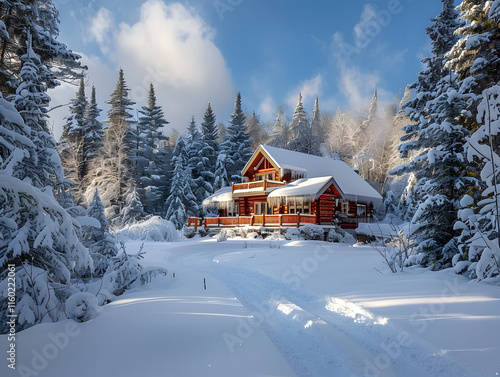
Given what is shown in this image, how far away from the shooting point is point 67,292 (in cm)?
497

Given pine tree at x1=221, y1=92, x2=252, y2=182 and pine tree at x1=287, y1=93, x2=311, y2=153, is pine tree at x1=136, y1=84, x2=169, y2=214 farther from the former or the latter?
pine tree at x1=287, y1=93, x2=311, y2=153

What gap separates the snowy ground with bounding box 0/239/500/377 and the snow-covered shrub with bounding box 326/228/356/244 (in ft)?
51.1

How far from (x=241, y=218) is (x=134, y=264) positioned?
1797 centimetres

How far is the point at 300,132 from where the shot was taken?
5525 cm

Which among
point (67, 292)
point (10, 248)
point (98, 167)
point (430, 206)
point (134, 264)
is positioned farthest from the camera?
point (98, 167)

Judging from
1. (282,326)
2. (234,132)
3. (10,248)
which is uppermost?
(234,132)

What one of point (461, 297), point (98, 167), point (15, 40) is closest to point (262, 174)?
point (98, 167)

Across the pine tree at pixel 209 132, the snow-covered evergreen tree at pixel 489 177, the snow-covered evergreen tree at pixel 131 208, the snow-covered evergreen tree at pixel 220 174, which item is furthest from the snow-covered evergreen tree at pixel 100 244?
the pine tree at pixel 209 132

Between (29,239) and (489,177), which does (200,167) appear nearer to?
(29,239)

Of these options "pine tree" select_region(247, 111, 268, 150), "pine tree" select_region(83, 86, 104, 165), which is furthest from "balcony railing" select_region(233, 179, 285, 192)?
"pine tree" select_region(247, 111, 268, 150)

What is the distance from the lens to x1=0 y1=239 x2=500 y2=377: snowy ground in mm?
3250

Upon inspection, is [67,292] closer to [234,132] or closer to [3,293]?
[3,293]

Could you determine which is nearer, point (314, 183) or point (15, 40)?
point (15, 40)

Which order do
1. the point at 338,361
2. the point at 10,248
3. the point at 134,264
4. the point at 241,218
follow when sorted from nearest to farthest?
the point at 338,361, the point at 10,248, the point at 134,264, the point at 241,218
